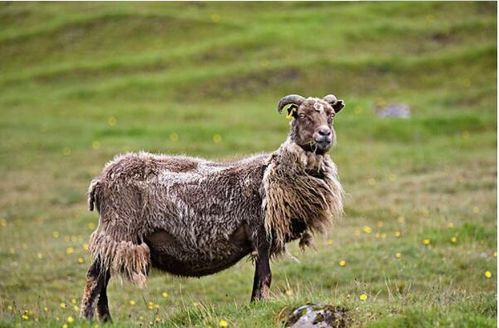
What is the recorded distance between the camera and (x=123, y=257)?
930 centimetres

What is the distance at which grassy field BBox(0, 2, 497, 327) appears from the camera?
39.8 ft

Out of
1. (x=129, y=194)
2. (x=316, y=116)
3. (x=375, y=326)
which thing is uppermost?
(x=316, y=116)

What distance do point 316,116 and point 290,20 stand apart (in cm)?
4723

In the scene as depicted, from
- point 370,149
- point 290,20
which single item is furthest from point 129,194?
point 290,20

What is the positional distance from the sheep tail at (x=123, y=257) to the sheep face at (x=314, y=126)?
8.25 feet

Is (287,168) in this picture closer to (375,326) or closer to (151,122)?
(375,326)

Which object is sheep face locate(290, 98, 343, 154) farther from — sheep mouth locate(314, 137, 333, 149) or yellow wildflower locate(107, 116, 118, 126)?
yellow wildflower locate(107, 116, 118, 126)

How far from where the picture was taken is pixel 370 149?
29.7m

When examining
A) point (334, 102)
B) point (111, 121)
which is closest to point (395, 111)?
point (111, 121)

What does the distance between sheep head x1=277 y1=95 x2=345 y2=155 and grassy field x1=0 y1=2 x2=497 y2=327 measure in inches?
75.6

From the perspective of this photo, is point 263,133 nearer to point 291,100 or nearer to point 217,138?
point 217,138

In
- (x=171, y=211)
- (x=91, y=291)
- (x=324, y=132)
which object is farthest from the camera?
(x=171, y=211)

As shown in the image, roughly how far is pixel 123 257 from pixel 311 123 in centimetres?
299

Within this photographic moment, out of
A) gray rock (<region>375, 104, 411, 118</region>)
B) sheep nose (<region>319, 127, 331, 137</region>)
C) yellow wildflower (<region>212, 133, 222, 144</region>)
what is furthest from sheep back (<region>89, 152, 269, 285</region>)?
A: gray rock (<region>375, 104, 411, 118</region>)
